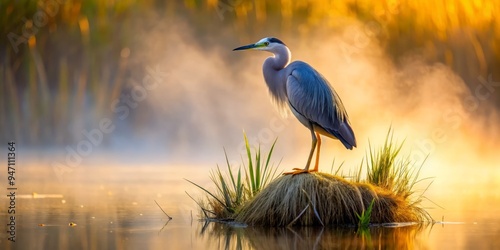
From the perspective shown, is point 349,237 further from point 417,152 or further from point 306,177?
point 417,152

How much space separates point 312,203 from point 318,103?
87cm

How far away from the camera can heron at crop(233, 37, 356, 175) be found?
799 centimetres

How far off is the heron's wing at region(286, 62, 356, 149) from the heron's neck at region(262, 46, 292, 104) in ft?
0.58

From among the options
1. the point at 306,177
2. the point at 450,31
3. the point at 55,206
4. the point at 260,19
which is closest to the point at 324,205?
the point at 306,177

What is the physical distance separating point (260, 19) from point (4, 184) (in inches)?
166

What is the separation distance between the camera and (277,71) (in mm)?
8328

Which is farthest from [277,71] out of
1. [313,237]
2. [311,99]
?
[313,237]

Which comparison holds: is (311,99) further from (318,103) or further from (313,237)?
(313,237)

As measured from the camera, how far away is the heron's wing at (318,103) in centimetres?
799

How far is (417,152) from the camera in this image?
10914mm

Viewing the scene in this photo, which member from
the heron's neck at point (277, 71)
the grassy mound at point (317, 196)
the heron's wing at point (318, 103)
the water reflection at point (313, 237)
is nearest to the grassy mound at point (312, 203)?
the grassy mound at point (317, 196)

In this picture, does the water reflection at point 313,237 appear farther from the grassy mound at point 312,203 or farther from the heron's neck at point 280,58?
the heron's neck at point 280,58

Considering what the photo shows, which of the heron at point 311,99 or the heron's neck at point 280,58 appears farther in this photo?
the heron's neck at point 280,58

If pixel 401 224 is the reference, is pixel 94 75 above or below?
above
